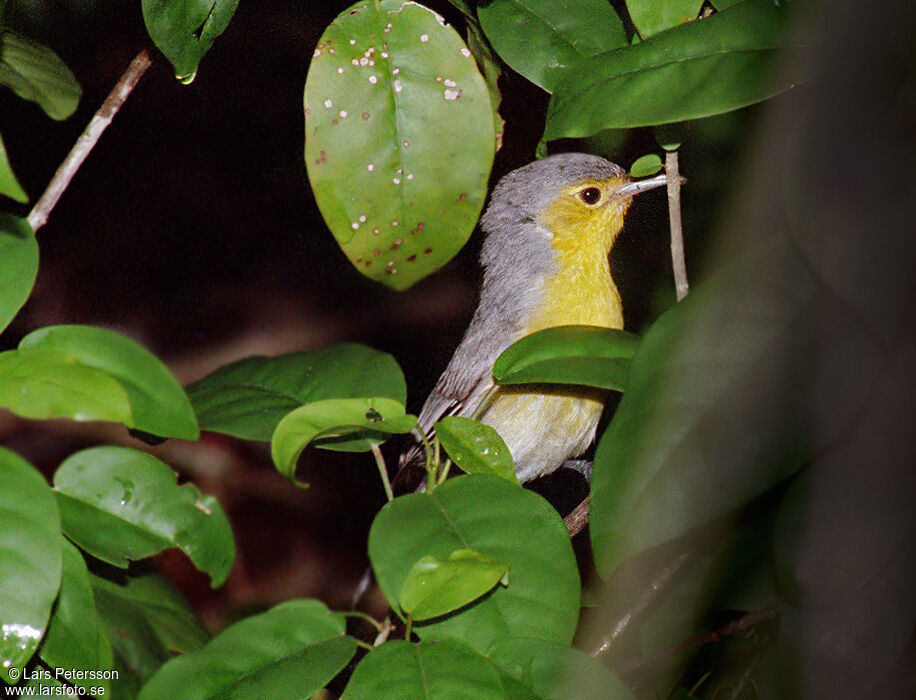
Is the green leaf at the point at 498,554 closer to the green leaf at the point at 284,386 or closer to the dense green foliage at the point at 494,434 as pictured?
the dense green foliage at the point at 494,434

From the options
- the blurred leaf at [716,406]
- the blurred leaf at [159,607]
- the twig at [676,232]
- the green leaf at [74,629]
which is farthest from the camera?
the blurred leaf at [159,607]

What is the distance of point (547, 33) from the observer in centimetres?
87

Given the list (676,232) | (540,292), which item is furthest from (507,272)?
(676,232)

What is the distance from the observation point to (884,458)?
14.9 inches

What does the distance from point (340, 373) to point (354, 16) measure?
356mm

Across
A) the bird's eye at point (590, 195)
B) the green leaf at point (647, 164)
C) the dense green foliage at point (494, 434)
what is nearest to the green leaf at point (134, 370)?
the dense green foliage at point (494, 434)

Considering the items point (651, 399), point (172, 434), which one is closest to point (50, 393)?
point (172, 434)

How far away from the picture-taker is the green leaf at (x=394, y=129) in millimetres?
824

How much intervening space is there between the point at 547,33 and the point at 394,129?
184mm

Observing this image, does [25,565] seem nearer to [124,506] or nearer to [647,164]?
[124,506]

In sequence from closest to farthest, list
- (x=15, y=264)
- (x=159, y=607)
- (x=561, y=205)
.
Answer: (x=15, y=264)
(x=159, y=607)
(x=561, y=205)

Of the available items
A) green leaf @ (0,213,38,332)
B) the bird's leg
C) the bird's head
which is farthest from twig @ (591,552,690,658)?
the bird's head

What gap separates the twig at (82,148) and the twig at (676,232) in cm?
58

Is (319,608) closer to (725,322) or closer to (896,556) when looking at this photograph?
(725,322)
